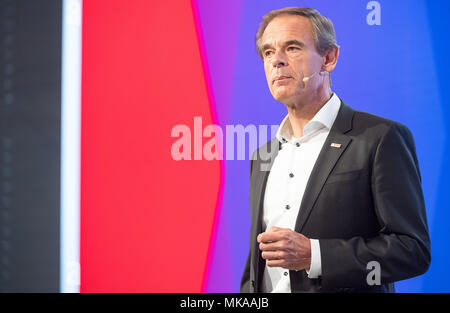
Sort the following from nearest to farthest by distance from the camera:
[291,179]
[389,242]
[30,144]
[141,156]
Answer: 1. [389,242]
2. [291,179]
3. [141,156]
4. [30,144]

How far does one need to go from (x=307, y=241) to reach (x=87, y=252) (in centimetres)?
125

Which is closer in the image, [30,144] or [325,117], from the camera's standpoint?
[325,117]

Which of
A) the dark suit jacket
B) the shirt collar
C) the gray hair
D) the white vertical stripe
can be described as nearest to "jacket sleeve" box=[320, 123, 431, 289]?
the dark suit jacket

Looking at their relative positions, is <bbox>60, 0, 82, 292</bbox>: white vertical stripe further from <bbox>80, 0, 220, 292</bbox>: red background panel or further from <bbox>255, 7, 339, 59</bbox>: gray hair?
<bbox>255, 7, 339, 59</bbox>: gray hair

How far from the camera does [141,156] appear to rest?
2355mm

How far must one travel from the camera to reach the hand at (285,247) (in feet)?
5.51

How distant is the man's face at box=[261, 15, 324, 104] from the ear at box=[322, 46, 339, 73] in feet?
0.09

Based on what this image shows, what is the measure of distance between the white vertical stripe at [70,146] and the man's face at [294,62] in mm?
1114

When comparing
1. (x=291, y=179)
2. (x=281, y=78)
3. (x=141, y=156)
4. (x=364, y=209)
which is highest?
(x=281, y=78)

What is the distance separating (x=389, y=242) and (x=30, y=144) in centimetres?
195

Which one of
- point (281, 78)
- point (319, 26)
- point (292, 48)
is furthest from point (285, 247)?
point (319, 26)

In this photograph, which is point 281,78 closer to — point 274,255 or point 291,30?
point 291,30

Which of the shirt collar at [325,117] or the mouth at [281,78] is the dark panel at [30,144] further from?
the shirt collar at [325,117]
